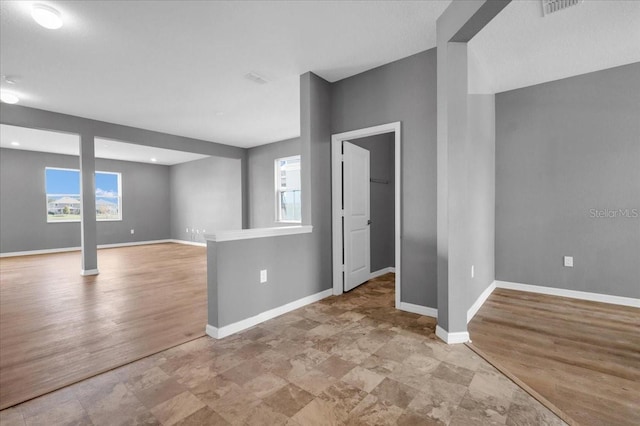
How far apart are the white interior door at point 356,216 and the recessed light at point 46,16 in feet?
9.65

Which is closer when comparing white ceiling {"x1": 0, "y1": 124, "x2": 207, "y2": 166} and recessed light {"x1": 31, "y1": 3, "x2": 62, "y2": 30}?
recessed light {"x1": 31, "y1": 3, "x2": 62, "y2": 30}

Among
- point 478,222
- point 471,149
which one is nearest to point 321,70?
point 471,149

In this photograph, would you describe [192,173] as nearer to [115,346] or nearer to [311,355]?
[115,346]

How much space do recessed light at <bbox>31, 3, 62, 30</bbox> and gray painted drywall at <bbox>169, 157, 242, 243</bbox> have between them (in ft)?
18.6

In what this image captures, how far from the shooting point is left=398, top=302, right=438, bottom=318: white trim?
300cm

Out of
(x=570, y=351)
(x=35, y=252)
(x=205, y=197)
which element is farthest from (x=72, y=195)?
(x=570, y=351)

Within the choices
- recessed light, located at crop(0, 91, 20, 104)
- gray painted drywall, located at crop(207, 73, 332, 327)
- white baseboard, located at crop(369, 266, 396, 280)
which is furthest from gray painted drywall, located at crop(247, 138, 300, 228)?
recessed light, located at crop(0, 91, 20, 104)

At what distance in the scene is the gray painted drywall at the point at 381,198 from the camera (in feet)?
15.6

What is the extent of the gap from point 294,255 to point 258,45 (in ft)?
7.28

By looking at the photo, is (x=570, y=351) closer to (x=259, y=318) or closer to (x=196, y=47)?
(x=259, y=318)

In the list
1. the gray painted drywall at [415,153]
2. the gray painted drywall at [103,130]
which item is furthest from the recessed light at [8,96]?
the gray painted drywall at [415,153]

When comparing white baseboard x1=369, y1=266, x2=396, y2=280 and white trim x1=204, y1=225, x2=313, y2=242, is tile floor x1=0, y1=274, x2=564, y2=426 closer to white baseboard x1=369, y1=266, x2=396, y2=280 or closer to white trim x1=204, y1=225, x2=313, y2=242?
white trim x1=204, y1=225, x2=313, y2=242

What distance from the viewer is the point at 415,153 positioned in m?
3.12

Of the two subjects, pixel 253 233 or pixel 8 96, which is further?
pixel 8 96
